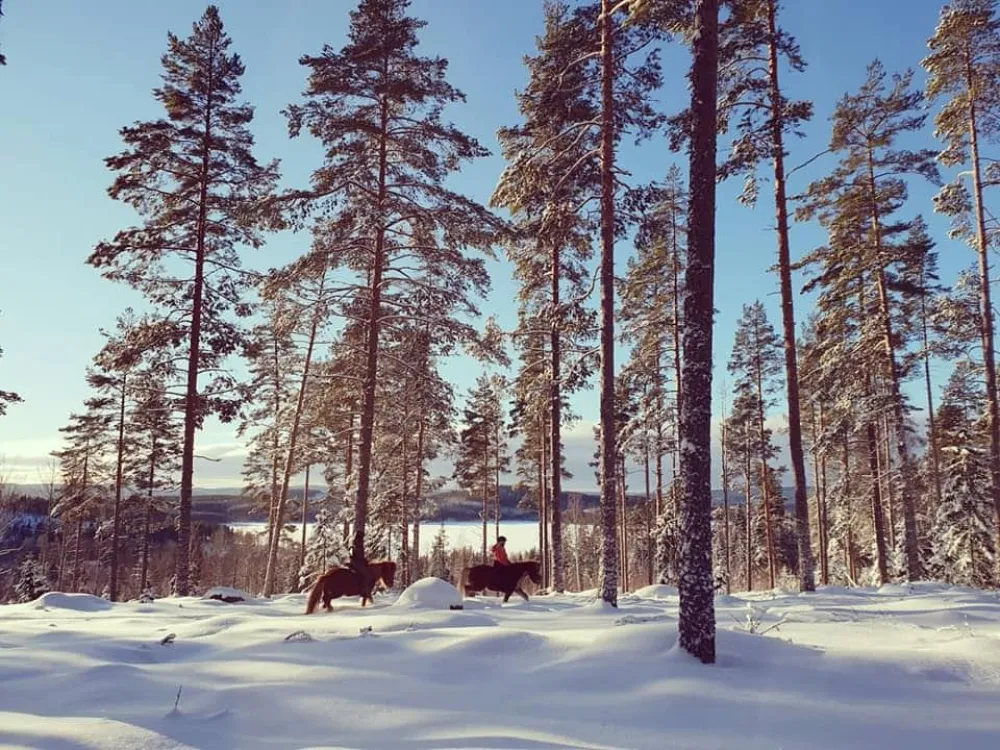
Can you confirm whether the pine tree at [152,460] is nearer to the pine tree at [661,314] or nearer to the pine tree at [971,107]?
the pine tree at [661,314]

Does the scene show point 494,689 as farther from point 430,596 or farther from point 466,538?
point 466,538

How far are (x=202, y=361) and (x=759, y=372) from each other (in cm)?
2878

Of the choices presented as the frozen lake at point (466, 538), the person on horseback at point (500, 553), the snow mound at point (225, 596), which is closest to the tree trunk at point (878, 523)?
the person on horseback at point (500, 553)

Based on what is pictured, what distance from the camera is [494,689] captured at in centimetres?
593

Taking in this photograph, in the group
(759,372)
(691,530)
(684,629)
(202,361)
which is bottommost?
(684,629)

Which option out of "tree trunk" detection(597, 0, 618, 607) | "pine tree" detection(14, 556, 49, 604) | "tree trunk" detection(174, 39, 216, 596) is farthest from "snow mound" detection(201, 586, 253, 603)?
"pine tree" detection(14, 556, 49, 604)

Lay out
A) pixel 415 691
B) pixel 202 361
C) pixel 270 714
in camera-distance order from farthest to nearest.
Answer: pixel 202 361, pixel 415 691, pixel 270 714

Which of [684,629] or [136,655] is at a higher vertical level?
[684,629]

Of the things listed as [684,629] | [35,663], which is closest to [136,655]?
[35,663]

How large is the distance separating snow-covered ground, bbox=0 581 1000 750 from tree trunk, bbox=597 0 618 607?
415 centimetres

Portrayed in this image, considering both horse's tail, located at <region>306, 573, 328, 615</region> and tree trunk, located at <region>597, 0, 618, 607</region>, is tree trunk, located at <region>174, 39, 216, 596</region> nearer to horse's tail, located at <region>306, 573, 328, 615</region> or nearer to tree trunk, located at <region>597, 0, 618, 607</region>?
horse's tail, located at <region>306, 573, 328, 615</region>

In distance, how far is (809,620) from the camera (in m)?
10.2

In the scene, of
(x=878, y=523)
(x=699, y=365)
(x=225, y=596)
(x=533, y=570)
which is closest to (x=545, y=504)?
(x=878, y=523)

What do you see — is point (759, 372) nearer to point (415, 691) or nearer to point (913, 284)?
point (913, 284)
